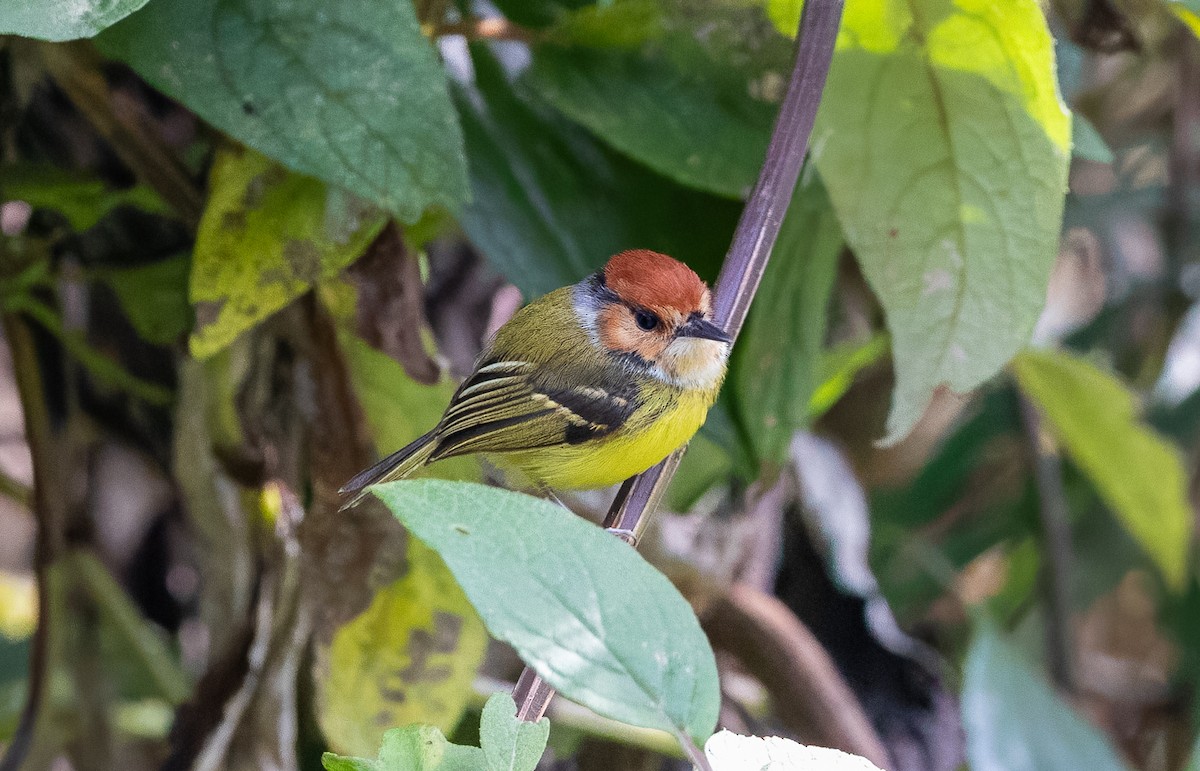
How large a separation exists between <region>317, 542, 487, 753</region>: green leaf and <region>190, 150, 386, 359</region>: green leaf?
0.33 meters

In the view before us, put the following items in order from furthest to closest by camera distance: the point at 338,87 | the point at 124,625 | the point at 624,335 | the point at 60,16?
the point at 124,625
the point at 624,335
the point at 338,87
the point at 60,16

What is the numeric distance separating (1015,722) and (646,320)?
2.16 ft

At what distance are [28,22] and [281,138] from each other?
0.69 ft

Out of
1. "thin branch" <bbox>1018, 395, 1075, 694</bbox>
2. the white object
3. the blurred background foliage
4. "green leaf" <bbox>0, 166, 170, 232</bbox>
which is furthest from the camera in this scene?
"thin branch" <bbox>1018, 395, 1075, 694</bbox>

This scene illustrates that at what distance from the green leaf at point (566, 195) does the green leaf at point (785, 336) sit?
8cm

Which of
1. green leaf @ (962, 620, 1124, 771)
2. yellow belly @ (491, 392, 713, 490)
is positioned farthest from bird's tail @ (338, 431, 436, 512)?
green leaf @ (962, 620, 1124, 771)

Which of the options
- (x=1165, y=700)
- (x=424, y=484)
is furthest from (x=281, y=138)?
(x=1165, y=700)

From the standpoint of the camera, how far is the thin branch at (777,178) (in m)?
0.95

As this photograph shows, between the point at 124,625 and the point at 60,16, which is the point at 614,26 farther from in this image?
the point at 124,625

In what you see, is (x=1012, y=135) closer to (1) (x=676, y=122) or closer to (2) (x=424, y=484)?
(1) (x=676, y=122)

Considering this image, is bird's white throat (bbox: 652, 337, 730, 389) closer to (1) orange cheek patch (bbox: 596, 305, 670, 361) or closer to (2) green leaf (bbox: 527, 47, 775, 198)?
(1) orange cheek patch (bbox: 596, 305, 670, 361)

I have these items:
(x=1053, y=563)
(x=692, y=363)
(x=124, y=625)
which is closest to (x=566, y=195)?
(x=692, y=363)

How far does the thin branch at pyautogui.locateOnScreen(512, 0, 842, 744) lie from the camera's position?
3.13 feet

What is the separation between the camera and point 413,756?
681 millimetres
